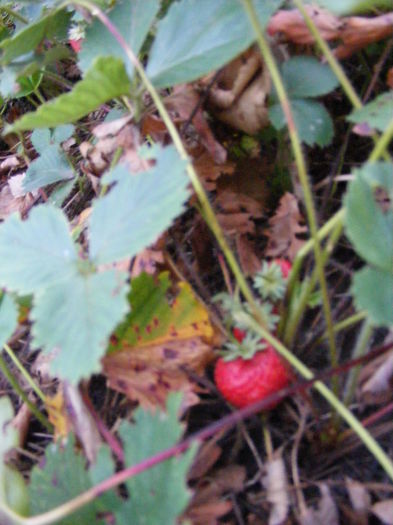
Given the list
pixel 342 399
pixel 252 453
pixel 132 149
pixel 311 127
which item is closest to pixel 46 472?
pixel 252 453

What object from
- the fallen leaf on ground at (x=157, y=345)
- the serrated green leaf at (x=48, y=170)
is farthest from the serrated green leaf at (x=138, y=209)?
the serrated green leaf at (x=48, y=170)

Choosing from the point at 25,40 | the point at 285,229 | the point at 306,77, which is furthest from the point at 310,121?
the point at 25,40

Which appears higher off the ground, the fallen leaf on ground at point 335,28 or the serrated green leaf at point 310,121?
the fallen leaf on ground at point 335,28

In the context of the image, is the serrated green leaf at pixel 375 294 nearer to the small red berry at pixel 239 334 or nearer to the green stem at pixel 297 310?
the green stem at pixel 297 310

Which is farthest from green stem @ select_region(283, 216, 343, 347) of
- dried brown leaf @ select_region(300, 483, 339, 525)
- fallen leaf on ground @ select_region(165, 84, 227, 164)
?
fallen leaf on ground @ select_region(165, 84, 227, 164)

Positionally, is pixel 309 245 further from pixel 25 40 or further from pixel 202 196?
pixel 25 40

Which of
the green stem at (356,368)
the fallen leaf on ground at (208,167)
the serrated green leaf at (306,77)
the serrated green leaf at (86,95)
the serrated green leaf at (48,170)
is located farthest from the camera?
the serrated green leaf at (48,170)

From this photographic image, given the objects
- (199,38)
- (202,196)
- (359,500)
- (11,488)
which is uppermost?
(199,38)
